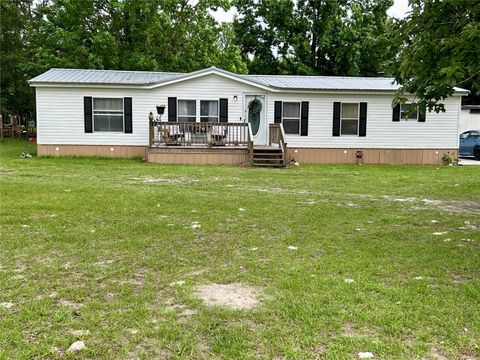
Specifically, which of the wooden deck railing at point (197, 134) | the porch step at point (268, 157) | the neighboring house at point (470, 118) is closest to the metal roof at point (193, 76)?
the wooden deck railing at point (197, 134)

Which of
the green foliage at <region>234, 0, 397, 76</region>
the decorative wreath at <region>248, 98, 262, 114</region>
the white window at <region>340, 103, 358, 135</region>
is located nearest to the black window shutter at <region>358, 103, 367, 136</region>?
the white window at <region>340, 103, 358, 135</region>

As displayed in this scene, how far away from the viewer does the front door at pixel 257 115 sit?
54.2 ft

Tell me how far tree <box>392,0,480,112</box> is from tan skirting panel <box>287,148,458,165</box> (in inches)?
424

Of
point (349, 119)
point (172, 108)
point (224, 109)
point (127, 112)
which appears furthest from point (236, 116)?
point (349, 119)

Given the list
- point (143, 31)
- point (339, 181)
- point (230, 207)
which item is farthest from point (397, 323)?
point (143, 31)

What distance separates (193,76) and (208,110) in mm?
1314

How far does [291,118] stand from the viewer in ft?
55.2

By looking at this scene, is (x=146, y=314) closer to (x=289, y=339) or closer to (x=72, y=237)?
(x=289, y=339)

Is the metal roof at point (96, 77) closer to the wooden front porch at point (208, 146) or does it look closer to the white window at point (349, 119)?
the wooden front porch at point (208, 146)

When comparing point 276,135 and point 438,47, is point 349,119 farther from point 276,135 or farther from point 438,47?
point 438,47

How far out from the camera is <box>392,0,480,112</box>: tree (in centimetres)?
471

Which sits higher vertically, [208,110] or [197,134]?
[208,110]

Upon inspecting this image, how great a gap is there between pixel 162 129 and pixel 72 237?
10.9 m

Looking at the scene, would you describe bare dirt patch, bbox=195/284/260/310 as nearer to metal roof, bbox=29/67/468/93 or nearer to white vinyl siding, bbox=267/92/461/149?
metal roof, bbox=29/67/468/93
